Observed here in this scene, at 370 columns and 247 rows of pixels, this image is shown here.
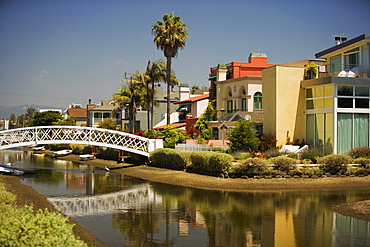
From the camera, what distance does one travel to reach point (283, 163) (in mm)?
29016

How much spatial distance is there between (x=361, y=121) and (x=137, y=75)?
1174 inches

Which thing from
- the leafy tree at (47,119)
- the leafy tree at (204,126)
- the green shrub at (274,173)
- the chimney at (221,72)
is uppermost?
the chimney at (221,72)

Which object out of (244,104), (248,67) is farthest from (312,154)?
(248,67)

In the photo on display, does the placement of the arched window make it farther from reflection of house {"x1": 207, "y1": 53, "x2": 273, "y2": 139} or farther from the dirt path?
the dirt path

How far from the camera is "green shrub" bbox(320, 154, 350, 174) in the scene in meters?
29.4

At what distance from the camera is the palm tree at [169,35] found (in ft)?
Answer: 151

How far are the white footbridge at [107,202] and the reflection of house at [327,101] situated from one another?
12.9 meters

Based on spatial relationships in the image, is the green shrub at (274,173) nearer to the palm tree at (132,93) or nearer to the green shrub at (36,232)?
the green shrub at (36,232)

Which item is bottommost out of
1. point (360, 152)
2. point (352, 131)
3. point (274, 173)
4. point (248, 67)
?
point (274, 173)

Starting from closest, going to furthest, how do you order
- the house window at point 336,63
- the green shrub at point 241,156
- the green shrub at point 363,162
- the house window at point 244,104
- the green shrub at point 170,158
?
the green shrub at point 363,162 < the green shrub at point 241,156 < the house window at point 336,63 < the green shrub at point 170,158 < the house window at point 244,104

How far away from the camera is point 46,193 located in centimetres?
2866

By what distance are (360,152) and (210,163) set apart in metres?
10.2

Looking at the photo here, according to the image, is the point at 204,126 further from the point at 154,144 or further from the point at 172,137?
the point at 154,144

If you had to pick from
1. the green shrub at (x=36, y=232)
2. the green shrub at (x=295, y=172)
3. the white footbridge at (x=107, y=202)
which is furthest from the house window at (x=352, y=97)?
the green shrub at (x=36, y=232)
